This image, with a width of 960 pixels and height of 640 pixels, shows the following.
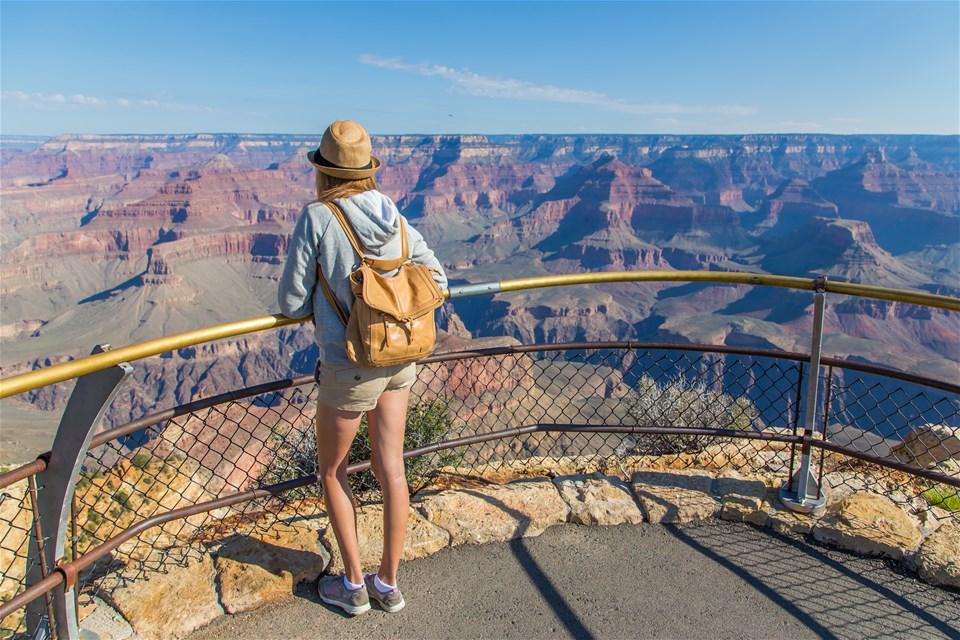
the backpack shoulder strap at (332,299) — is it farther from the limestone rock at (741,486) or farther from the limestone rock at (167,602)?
the limestone rock at (741,486)

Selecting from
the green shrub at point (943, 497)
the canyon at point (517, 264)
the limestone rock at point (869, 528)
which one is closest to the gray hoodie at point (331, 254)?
the limestone rock at point (869, 528)

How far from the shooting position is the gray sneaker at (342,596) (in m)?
2.54

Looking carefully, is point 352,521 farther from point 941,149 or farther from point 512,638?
point 941,149

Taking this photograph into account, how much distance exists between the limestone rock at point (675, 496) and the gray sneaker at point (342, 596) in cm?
160

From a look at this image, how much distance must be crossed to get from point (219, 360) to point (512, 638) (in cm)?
8797

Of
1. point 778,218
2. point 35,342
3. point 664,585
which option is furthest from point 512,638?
point 778,218

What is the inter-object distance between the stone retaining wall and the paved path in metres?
0.08

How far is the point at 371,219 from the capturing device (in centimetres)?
217

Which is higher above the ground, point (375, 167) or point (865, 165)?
point (865, 165)

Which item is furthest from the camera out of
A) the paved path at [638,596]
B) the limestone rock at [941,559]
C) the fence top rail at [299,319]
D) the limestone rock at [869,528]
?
the limestone rock at [869,528]

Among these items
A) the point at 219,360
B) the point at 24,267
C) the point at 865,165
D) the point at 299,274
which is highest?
the point at 865,165

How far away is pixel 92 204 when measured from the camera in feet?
614

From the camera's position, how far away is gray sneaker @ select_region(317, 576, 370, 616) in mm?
2539

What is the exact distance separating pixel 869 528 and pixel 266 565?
297cm
